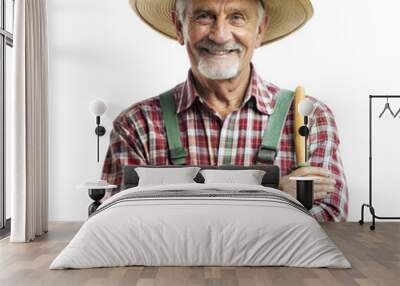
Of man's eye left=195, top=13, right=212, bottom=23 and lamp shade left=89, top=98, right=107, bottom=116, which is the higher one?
man's eye left=195, top=13, right=212, bottom=23

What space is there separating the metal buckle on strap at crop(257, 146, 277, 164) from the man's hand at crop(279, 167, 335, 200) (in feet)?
0.85

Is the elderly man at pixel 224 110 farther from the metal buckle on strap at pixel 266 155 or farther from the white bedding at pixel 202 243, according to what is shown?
the white bedding at pixel 202 243

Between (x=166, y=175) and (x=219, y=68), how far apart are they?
4.66ft

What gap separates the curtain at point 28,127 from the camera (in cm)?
563

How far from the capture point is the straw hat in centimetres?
671

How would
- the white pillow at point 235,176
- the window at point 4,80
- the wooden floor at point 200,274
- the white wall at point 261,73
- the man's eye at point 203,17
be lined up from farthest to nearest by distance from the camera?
the white wall at point 261,73
the man's eye at point 203,17
the window at point 4,80
the white pillow at point 235,176
the wooden floor at point 200,274

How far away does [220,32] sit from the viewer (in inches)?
260

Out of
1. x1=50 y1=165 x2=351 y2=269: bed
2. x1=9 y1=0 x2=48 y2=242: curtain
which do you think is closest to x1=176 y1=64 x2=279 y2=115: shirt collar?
x1=9 y1=0 x2=48 y2=242: curtain

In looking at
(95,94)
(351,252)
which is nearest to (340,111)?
(351,252)

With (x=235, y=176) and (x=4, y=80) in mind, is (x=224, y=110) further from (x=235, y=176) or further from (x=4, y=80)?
(x=4, y=80)

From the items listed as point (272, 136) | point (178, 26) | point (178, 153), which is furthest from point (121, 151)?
point (272, 136)

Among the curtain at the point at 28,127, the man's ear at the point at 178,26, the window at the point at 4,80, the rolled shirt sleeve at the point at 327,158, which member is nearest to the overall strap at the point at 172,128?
the man's ear at the point at 178,26

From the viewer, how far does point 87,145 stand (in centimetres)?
693

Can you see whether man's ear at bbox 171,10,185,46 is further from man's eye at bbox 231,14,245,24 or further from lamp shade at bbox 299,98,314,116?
lamp shade at bbox 299,98,314,116
